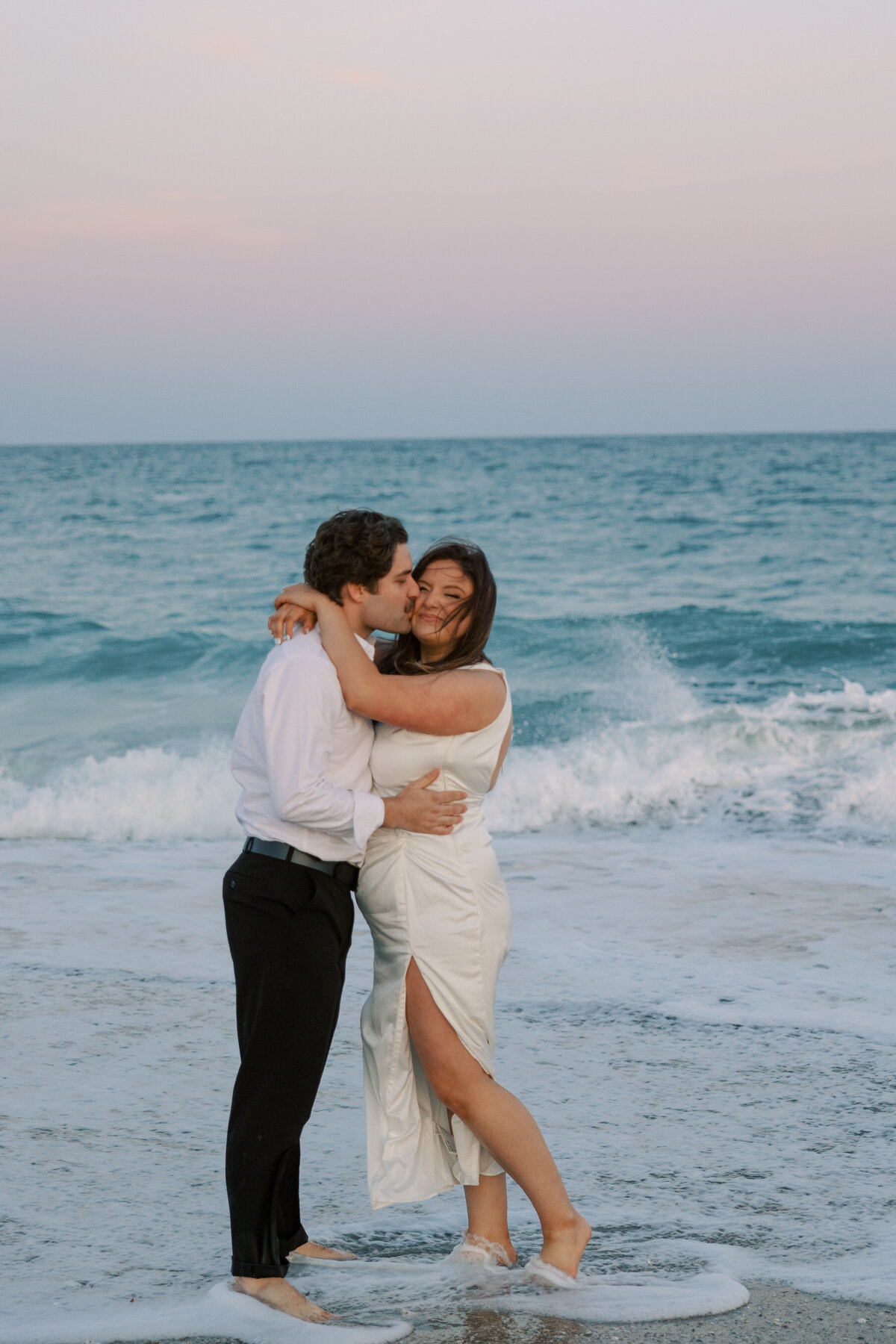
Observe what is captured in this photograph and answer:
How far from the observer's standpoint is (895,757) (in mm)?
10008

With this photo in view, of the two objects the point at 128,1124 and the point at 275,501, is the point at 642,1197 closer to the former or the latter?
the point at 128,1124

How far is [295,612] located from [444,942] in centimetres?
91

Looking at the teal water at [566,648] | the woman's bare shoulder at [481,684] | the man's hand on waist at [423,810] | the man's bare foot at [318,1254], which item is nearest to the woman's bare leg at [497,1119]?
the man's hand on waist at [423,810]

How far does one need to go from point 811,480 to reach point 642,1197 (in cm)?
3935

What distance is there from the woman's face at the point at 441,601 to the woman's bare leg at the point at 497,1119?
0.85 meters

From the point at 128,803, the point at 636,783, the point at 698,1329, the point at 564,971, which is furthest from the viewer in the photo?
the point at 636,783

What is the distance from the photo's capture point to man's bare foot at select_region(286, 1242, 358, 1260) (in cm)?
323

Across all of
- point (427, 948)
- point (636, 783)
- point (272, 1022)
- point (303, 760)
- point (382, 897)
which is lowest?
point (636, 783)

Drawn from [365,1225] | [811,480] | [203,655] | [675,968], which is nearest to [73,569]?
[203,655]

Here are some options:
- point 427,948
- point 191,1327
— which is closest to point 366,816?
point 427,948

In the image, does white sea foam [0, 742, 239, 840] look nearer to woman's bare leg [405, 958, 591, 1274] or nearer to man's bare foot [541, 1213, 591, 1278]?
woman's bare leg [405, 958, 591, 1274]

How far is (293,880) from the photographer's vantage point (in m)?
3.00

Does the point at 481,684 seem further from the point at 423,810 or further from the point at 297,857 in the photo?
the point at 297,857

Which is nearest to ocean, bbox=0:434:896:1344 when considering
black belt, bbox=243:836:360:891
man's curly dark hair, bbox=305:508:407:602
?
black belt, bbox=243:836:360:891
